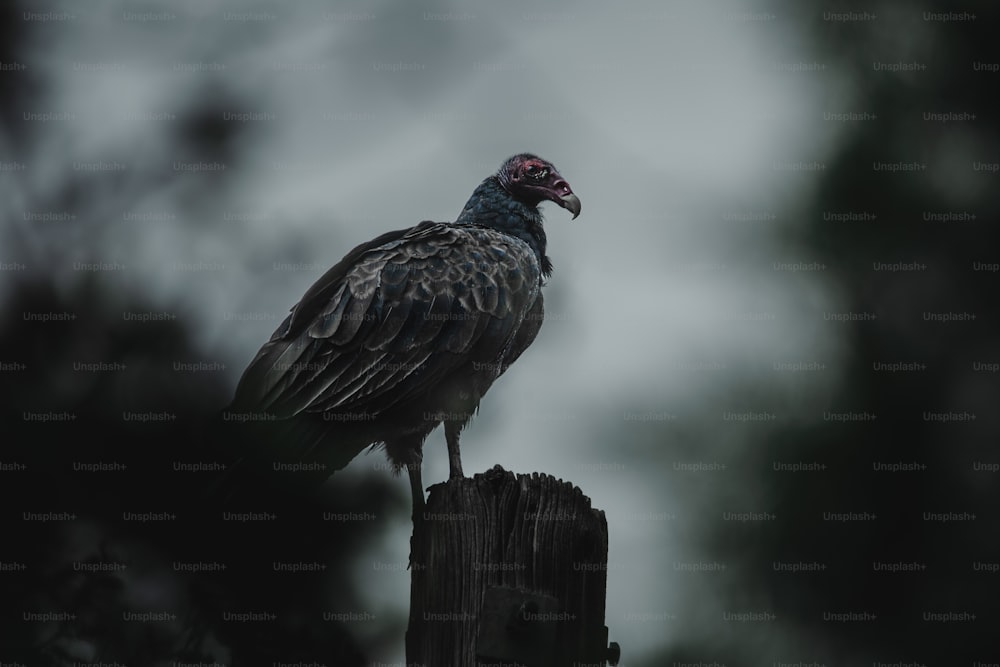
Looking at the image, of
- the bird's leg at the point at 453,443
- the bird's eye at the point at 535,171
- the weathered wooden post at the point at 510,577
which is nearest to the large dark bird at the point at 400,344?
the bird's leg at the point at 453,443

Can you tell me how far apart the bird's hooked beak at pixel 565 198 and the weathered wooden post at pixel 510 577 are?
313cm

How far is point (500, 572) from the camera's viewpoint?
127 inches

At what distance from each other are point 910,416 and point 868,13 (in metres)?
4.69

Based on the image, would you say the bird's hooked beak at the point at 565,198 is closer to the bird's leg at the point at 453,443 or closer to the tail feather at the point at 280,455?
the bird's leg at the point at 453,443

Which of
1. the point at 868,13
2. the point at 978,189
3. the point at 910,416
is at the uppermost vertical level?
the point at 868,13

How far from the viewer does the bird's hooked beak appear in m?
6.34

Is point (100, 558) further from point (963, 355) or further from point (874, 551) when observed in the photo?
point (963, 355)

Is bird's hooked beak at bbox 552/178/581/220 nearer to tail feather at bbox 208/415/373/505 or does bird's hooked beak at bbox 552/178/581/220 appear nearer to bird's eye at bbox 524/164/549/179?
bird's eye at bbox 524/164/549/179

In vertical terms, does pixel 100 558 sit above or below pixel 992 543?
below

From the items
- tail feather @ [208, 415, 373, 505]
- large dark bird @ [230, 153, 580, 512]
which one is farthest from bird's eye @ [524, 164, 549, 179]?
tail feather @ [208, 415, 373, 505]

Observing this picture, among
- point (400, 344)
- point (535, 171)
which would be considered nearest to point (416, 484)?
point (400, 344)

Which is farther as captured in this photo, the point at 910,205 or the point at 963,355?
the point at 910,205

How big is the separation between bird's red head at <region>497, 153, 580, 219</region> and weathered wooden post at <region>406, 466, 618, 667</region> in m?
3.24

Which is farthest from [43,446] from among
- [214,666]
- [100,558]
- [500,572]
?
[500,572]
